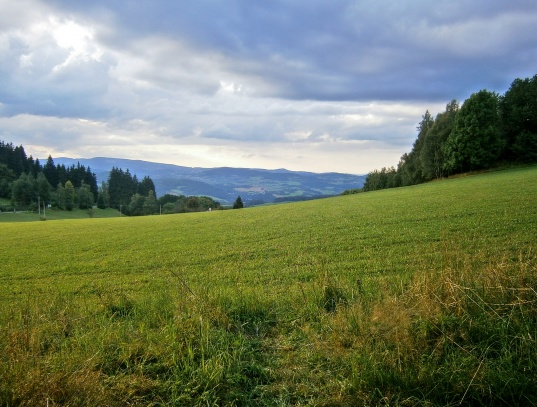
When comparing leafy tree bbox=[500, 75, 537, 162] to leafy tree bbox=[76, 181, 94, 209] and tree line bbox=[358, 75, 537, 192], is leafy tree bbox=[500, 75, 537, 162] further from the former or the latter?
leafy tree bbox=[76, 181, 94, 209]

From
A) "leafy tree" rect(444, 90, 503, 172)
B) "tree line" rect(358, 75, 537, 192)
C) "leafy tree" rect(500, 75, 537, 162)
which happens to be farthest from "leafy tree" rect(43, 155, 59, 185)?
"leafy tree" rect(500, 75, 537, 162)

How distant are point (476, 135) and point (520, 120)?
39.8 feet

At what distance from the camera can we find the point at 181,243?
937 inches

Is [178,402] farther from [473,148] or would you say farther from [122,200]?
[122,200]

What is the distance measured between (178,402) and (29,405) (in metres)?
1.41

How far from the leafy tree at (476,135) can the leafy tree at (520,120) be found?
3027 mm

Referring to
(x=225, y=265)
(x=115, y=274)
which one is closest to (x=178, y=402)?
(x=225, y=265)

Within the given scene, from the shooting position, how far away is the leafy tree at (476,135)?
70000 millimetres

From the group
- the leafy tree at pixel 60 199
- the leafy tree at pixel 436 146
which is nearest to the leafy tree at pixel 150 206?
the leafy tree at pixel 60 199

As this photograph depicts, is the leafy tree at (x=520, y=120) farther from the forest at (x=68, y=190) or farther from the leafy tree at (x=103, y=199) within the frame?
the leafy tree at (x=103, y=199)

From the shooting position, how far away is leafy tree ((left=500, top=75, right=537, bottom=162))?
2758 inches

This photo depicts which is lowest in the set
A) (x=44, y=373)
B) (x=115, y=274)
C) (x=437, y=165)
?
(x=115, y=274)

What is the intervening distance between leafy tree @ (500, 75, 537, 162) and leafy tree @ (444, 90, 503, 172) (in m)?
3.03

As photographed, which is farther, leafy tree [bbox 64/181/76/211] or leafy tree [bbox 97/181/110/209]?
leafy tree [bbox 97/181/110/209]
